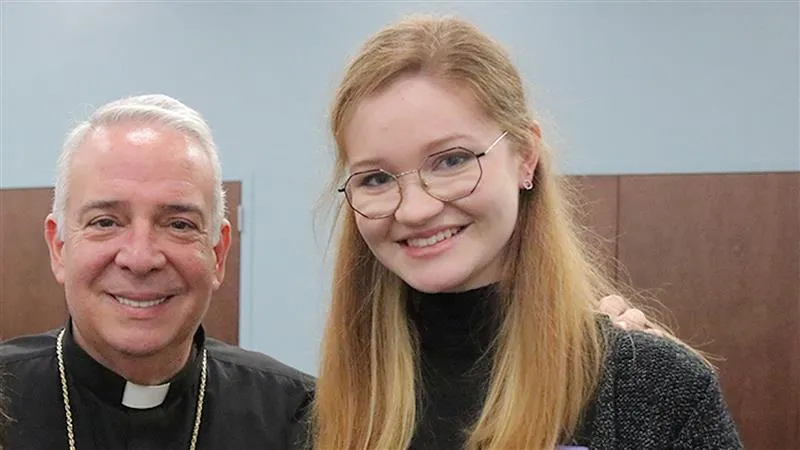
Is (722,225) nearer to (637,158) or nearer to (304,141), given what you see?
(637,158)

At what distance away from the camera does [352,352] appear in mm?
1614

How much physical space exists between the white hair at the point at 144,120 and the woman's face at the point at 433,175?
0.52 m

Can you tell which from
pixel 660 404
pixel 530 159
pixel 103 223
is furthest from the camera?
pixel 103 223

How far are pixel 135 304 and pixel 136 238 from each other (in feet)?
0.49

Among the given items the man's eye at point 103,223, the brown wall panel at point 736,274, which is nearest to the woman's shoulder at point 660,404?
the man's eye at point 103,223

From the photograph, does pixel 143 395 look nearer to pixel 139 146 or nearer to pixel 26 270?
pixel 139 146

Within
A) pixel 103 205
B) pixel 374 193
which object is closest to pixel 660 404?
pixel 374 193

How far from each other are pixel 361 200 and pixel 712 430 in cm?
68

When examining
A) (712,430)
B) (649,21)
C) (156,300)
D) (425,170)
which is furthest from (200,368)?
(649,21)

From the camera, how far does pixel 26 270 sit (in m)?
5.09

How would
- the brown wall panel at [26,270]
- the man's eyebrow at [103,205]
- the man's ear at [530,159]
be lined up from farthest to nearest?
the brown wall panel at [26,270] → the man's eyebrow at [103,205] → the man's ear at [530,159]

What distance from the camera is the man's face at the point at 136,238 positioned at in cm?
168

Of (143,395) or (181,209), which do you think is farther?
(143,395)

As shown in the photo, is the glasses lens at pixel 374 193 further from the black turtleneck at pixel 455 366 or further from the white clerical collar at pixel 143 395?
the white clerical collar at pixel 143 395
